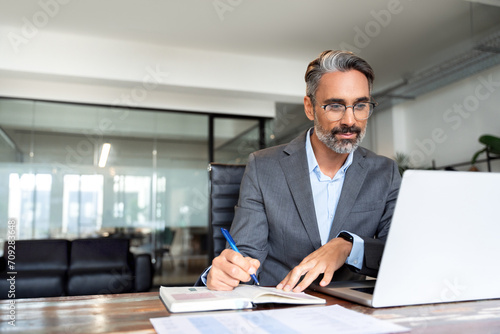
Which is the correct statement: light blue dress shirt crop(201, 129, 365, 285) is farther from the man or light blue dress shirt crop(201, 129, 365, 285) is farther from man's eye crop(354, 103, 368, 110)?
man's eye crop(354, 103, 368, 110)

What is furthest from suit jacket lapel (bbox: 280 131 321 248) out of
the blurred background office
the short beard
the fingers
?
the blurred background office

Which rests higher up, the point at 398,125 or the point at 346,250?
the point at 398,125

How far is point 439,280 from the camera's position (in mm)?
877

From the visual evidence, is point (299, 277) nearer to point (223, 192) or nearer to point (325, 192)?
point (325, 192)

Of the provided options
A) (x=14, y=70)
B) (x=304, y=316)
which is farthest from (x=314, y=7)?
(x=304, y=316)

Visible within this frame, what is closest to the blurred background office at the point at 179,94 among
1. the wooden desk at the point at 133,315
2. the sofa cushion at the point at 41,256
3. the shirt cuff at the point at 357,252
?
→ the sofa cushion at the point at 41,256

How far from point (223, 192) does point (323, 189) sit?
548 mm

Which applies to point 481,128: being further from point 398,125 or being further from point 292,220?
point 292,220

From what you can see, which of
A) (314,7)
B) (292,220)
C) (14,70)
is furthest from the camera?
(14,70)

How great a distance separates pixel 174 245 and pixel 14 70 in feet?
10.3

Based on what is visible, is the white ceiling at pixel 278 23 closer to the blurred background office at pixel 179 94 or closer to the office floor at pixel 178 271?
the blurred background office at pixel 179 94

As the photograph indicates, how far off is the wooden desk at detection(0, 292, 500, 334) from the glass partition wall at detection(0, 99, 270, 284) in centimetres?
512

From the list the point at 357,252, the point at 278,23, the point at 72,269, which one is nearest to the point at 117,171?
the point at 72,269

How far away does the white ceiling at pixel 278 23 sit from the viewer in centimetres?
430
